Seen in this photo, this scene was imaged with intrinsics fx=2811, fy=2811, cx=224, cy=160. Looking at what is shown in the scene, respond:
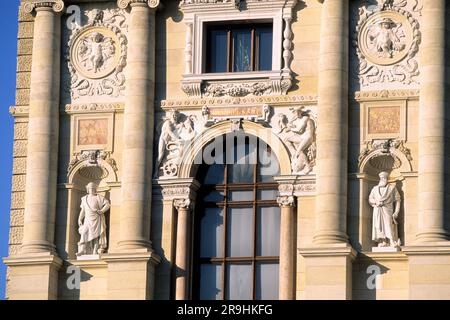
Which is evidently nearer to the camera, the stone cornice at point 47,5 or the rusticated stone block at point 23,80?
the stone cornice at point 47,5

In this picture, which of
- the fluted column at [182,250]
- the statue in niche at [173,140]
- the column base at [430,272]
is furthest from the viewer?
the statue in niche at [173,140]

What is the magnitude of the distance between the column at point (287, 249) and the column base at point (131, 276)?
10.1 ft

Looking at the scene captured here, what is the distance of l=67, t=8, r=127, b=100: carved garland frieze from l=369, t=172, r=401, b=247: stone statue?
696 centimetres

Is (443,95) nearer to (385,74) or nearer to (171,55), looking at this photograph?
(385,74)

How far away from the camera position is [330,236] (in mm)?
65188

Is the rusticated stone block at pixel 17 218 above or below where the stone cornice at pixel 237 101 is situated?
below

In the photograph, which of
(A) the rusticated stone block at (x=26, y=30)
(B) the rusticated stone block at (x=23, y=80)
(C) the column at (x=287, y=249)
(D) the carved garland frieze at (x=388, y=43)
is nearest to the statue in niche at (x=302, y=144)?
(C) the column at (x=287, y=249)

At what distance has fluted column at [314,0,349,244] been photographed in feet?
214

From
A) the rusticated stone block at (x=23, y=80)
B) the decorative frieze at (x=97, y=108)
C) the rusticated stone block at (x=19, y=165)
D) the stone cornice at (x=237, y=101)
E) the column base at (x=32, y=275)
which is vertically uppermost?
the rusticated stone block at (x=23, y=80)

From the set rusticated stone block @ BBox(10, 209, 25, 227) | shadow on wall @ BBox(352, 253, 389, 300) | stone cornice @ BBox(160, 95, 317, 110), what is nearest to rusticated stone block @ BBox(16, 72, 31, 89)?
rusticated stone block @ BBox(10, 209, 25, 227)

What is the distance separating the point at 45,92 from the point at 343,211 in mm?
8045

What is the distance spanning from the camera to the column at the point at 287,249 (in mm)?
65438

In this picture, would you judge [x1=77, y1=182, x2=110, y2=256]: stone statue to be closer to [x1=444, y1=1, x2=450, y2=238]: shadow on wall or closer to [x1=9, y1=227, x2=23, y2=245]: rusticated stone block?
[x1=9, y1=227, x2=23, y2=245]: rusticated stone block

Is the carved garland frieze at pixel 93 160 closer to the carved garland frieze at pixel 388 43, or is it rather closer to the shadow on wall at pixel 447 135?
the carved garland frieze at pixel 388 43
